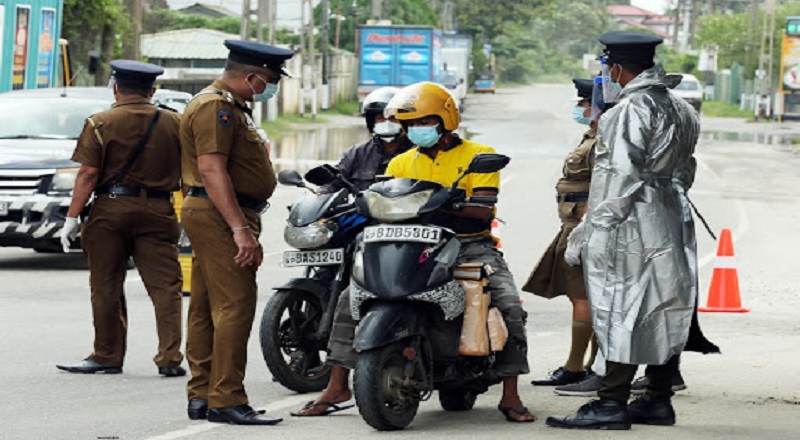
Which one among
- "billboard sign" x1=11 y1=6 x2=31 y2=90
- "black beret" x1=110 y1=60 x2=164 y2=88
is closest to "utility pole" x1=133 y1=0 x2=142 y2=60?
"billboard sign" x1=11 y1=6 x2=31 y2=90

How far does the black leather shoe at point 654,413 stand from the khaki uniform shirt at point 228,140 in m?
2.14

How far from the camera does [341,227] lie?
9.35 metres

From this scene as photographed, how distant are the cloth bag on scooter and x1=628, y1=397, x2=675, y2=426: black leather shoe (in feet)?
2.84

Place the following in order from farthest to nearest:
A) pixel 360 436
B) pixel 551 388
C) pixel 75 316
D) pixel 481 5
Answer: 1. pixel 481 5
2. pixel 75 316
3. pixel 551 388
4. pixel 360 436

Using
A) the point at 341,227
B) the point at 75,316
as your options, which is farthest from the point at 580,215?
the point at 75,316

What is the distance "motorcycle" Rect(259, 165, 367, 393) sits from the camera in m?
9.34

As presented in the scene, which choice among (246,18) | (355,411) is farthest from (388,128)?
(246,18)

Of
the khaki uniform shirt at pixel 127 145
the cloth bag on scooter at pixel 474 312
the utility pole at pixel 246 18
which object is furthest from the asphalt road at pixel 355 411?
the utility pole at pixel 246 18

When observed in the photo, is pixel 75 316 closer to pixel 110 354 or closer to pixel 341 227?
pixel 110 354

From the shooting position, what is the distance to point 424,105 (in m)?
8.79

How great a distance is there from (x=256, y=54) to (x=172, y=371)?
2.51 metres

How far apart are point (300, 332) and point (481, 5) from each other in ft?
318

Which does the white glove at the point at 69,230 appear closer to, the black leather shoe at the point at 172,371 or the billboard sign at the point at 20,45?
the black leather shoe at the point at 172,371

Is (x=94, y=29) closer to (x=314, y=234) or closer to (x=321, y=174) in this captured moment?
(x=321, y=174)
